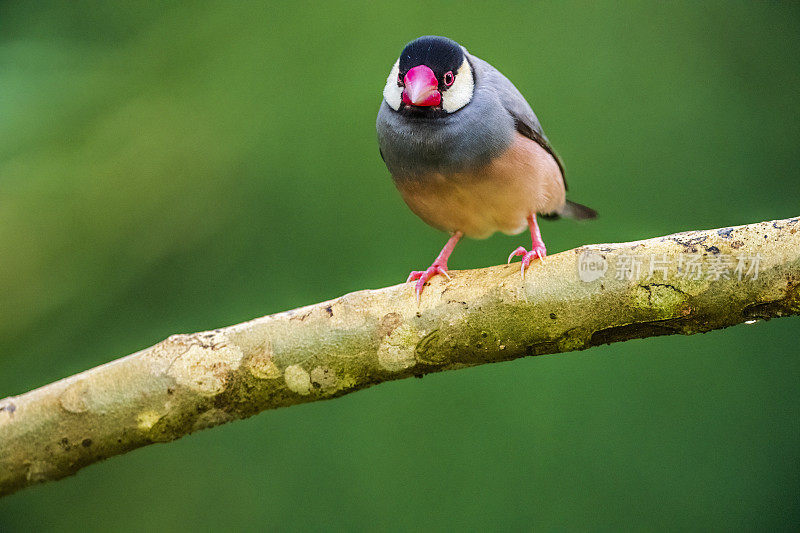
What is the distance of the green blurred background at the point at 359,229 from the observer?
301 centimetres

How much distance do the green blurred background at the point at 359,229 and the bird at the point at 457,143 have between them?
117 cm

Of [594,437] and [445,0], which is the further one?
[445,0]

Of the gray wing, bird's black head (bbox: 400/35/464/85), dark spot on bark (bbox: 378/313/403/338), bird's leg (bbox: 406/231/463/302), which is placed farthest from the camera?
the gray wing

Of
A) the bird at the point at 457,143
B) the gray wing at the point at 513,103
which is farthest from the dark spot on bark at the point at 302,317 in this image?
the gray wing at the point at 513,103

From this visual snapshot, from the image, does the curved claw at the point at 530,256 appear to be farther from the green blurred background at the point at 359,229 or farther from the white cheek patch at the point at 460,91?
the green blurred background at the point at 359,229

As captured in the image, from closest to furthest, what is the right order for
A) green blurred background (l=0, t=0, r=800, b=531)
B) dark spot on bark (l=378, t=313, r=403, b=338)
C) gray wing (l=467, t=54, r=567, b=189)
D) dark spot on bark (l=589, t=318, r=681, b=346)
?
1. dark spot on bark (l=589, t=318, r=681, b=346)
2. dark spot on bark (l=378, t=313, r=403, b=338)
3. gray wing (l=467, t=54, r=567, b=189)
4. green blurred background (l=0, t=0, r=800, b=531)

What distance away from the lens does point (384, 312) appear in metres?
1.61

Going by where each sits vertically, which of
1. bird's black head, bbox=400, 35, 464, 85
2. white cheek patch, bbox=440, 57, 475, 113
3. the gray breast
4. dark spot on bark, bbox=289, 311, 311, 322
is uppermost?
bird's black head, bbox=400, 35, 464, 85

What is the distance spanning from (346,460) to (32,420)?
1.66 meters

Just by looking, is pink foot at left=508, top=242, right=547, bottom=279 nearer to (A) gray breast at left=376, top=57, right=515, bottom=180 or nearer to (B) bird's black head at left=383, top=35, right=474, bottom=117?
(A) gray breast at left=376, top=57, right=515, bottom=180

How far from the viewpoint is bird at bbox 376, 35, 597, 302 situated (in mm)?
1835

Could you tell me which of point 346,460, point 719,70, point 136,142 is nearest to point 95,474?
point 346,460

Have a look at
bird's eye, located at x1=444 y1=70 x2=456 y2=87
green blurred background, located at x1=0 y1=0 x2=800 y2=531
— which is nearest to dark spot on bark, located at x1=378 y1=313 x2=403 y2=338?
bird's eye, located at x1=444 y1=70 x2=456 y2=87

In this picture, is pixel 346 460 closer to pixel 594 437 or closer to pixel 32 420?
pixel 594 437
